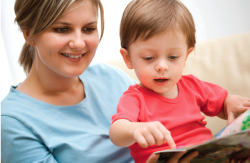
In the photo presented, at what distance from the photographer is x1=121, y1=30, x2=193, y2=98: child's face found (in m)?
0.91

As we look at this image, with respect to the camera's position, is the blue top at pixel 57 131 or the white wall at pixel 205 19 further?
the white wall at pixel 205 19

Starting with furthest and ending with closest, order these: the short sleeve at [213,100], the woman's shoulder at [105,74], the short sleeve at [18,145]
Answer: the woman's shoulder at [105,74]
the short sleeve at [213,100]
the short sleeve at [18,145]

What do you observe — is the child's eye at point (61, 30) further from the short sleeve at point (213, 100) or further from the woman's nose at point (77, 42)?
the short sleeve at point (213, 100)

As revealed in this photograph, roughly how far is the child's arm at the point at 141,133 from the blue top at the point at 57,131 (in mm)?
286

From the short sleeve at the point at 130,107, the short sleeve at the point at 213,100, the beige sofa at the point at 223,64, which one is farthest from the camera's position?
the beige sofa at the point at 223,64

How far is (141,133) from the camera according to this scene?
700 mm

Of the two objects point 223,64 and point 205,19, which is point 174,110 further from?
point 205,19

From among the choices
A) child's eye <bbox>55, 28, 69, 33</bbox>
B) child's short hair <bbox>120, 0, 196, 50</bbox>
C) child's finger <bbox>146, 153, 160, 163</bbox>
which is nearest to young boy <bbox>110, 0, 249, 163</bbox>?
child's short hair <bbox>120, 0, 196, 50</bbox>

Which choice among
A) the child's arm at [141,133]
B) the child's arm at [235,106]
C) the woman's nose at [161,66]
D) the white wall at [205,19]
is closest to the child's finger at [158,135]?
the child's arm at [141,133]

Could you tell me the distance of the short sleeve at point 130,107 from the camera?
2.81 ft

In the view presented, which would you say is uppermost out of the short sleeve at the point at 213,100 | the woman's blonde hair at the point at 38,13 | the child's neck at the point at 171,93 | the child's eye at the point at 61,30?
the woman's blonde hair at the point at 38,13

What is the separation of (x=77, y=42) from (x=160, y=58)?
35 centimetres

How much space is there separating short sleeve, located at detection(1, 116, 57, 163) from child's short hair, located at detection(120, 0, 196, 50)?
1.75ft

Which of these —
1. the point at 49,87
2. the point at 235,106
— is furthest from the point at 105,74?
the point at 235,106
